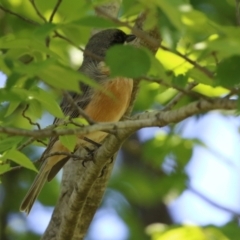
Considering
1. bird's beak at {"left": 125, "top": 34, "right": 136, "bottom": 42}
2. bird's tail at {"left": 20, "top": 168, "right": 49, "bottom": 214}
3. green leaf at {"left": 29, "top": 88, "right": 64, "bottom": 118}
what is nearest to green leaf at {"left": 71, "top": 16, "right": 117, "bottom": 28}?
green leaf at {"left": 29, "top": 88, "right": 64, "bottom": 118}

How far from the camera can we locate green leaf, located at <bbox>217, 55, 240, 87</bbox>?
2.67 meters

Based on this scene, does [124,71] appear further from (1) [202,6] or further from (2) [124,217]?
(2) [124,217]

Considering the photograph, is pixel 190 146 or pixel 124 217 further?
pixel 124 217

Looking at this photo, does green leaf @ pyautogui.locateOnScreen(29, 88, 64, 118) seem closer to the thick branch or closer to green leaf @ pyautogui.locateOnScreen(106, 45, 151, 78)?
the thick branch

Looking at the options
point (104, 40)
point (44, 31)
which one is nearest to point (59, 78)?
point (44, 31)

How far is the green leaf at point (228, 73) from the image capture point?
8.76 ft

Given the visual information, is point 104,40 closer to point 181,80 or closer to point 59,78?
point 181,80

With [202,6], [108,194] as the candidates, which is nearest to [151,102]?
[202,6]

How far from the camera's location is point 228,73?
2.70m

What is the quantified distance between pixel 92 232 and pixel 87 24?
6301 millimetres

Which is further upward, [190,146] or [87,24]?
[190,146]

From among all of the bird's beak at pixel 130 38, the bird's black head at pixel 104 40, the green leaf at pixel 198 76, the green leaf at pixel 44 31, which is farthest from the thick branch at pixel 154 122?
the bird's black head at pixel 104 40

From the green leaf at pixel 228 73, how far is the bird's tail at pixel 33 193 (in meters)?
2.98

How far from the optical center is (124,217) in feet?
26.3
